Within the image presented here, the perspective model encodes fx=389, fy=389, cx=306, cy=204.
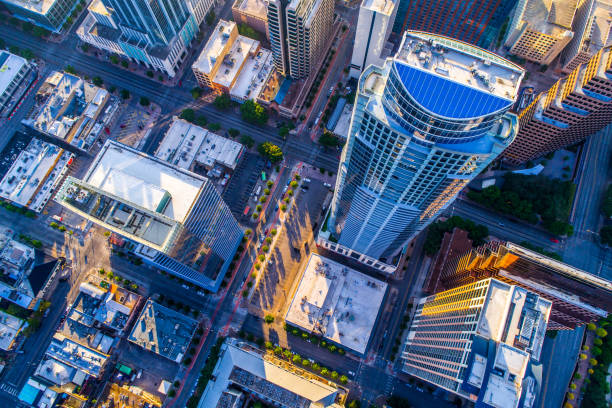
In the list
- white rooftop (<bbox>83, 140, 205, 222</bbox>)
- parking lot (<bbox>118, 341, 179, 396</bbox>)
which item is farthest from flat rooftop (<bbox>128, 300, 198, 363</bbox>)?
white rooftop (<bbox>83, 140, 205, 222</bbox>)

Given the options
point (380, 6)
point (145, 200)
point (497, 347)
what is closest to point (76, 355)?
point (145, 200)

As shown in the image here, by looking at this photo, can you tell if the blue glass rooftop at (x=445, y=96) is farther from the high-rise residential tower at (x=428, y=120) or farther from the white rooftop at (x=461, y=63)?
the white rooftop at (x=461, y=63)

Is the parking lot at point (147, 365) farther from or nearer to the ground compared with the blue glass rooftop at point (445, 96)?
nearer to the ground

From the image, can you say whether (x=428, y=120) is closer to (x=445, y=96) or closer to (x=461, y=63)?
(x=445, y=96)

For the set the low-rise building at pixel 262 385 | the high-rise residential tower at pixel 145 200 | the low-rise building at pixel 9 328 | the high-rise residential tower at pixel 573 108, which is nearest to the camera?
the high-rise residential tower at pixel 145 200

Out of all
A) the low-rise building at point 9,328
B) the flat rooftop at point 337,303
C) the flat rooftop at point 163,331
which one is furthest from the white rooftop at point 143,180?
the low-rise building at point 9,328

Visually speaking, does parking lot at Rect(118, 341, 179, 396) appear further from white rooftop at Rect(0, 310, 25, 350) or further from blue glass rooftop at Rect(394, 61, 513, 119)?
blue glass rooftop at Rect(394, 61, 513, 119)
